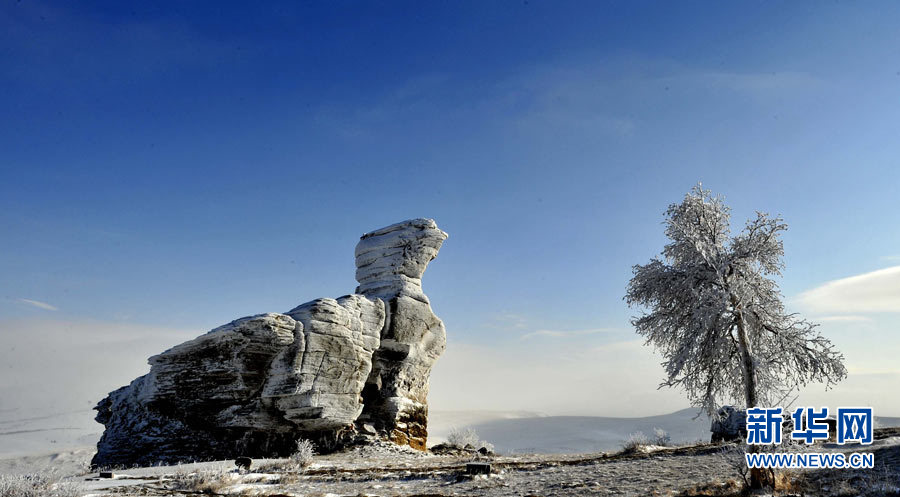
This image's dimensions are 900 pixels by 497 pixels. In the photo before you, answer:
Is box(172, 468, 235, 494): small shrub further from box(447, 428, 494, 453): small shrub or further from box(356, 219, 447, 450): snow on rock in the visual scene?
box(447, 428, 494, 453): small shrub

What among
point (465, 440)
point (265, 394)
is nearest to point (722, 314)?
point (265, 394)

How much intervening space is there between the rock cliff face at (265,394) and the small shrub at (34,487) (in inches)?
505

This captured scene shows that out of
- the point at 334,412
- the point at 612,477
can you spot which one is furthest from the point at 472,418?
the point at 612,477

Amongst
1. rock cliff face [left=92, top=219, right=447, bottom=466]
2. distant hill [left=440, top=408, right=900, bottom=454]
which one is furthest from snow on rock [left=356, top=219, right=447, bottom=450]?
distant hill [left=440, top=408, right=900, bottom=454]

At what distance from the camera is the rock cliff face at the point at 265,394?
901 inches

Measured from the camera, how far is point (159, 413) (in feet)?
76.1

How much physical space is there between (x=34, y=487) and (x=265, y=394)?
14.1 m

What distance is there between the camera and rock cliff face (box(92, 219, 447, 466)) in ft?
75.1

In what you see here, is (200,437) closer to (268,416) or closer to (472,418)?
(268,416)

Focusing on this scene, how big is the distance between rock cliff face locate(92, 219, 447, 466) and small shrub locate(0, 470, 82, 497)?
12.8 metres

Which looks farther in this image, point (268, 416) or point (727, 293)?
point (268, 416)

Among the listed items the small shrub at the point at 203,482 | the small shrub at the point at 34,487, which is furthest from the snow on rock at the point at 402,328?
the small shrub at the point at 34,487

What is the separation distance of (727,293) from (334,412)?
60.9ft

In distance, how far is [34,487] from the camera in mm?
9875
